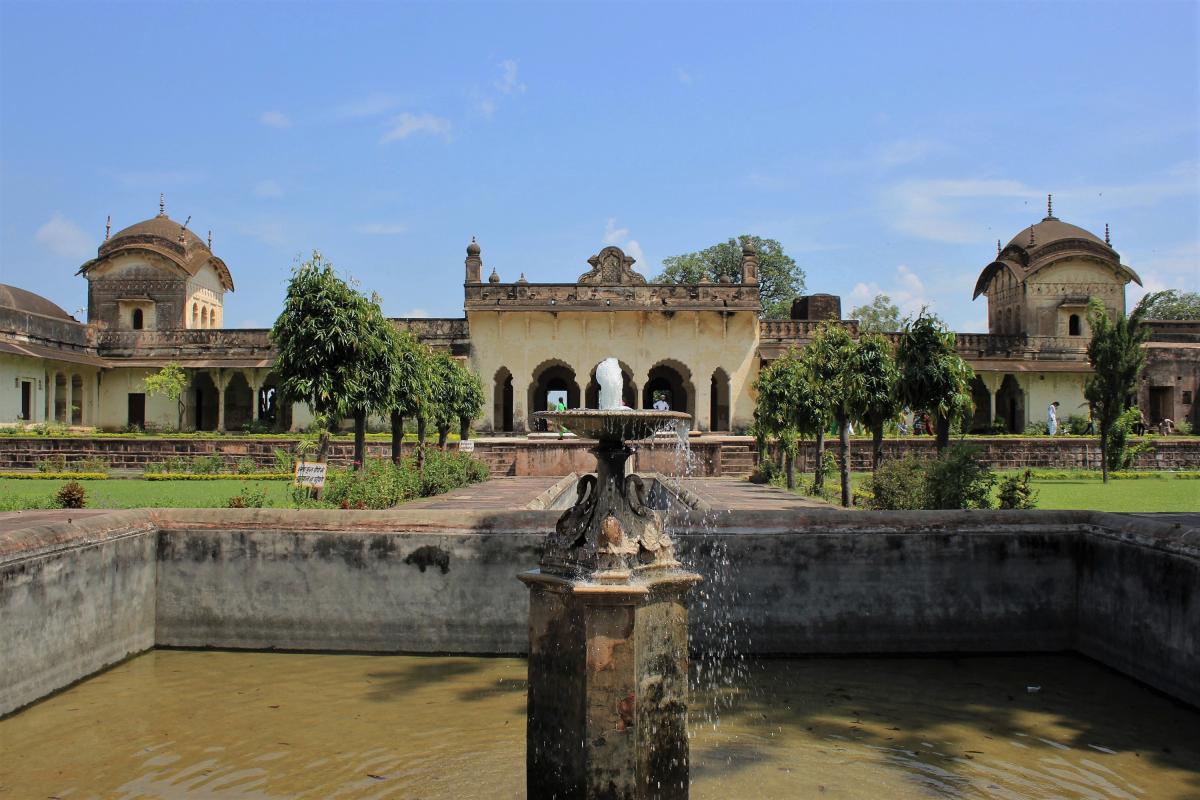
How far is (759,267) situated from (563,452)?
114ft

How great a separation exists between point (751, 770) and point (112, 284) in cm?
3626

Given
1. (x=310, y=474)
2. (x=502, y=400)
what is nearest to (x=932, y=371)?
(x=310, y=474)

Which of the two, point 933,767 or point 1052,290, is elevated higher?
point 1052,290

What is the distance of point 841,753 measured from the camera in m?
4.86

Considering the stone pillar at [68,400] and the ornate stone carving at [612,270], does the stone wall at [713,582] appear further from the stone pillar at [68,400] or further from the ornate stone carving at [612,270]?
the stone pillar at [68,400]

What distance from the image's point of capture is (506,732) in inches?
202

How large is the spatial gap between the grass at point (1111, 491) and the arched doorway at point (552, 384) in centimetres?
1474

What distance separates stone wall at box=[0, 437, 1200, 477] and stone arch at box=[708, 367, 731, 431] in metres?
9.09

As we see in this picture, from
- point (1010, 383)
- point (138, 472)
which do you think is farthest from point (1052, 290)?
point (138, 472)

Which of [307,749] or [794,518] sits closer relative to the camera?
[307,749]

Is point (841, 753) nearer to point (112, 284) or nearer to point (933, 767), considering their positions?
point (933, 767)

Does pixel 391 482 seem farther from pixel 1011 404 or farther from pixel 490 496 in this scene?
pixel 1011 404

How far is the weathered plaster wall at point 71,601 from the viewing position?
527 cm

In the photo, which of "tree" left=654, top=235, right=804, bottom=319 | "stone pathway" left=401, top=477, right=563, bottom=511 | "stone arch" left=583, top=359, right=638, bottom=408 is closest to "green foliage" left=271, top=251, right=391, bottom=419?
"stone pathway" left=401, top=477, right=563, bottom=511
